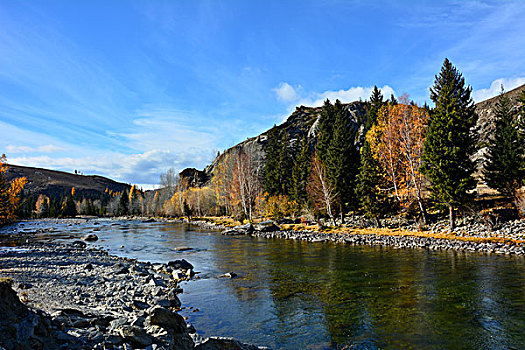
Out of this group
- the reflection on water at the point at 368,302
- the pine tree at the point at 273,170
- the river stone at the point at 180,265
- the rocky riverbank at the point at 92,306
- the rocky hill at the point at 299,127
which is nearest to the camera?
the rocky riverbank at the point at 92,306

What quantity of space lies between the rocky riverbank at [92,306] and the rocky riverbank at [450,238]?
17.7 metres

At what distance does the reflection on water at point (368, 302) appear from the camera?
8.39 meters

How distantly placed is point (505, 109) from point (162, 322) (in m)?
41.2

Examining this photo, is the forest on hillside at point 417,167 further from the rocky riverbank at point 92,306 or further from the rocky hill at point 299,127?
the rocky hill at point 299,127

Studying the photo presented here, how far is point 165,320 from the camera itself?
259 inches

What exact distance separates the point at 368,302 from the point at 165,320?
7939mm

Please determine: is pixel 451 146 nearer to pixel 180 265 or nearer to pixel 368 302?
pixel 368 302

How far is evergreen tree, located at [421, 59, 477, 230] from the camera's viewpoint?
28625mm

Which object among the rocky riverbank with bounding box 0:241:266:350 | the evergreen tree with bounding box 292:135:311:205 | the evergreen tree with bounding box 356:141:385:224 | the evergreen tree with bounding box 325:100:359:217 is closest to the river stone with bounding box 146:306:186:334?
the rocky riverbank with bounding box 0:241:266:350

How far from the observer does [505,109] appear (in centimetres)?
3322

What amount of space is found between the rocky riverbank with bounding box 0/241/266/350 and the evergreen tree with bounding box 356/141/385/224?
24593 mm

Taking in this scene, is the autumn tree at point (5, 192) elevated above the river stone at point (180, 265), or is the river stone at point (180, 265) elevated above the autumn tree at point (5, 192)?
the autumn tree at point (5, 192)

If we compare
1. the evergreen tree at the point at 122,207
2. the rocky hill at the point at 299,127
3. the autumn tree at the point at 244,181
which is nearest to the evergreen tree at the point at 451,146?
the autumn tree at the point at 244,181

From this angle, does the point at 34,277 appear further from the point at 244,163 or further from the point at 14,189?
the point at 14,189
